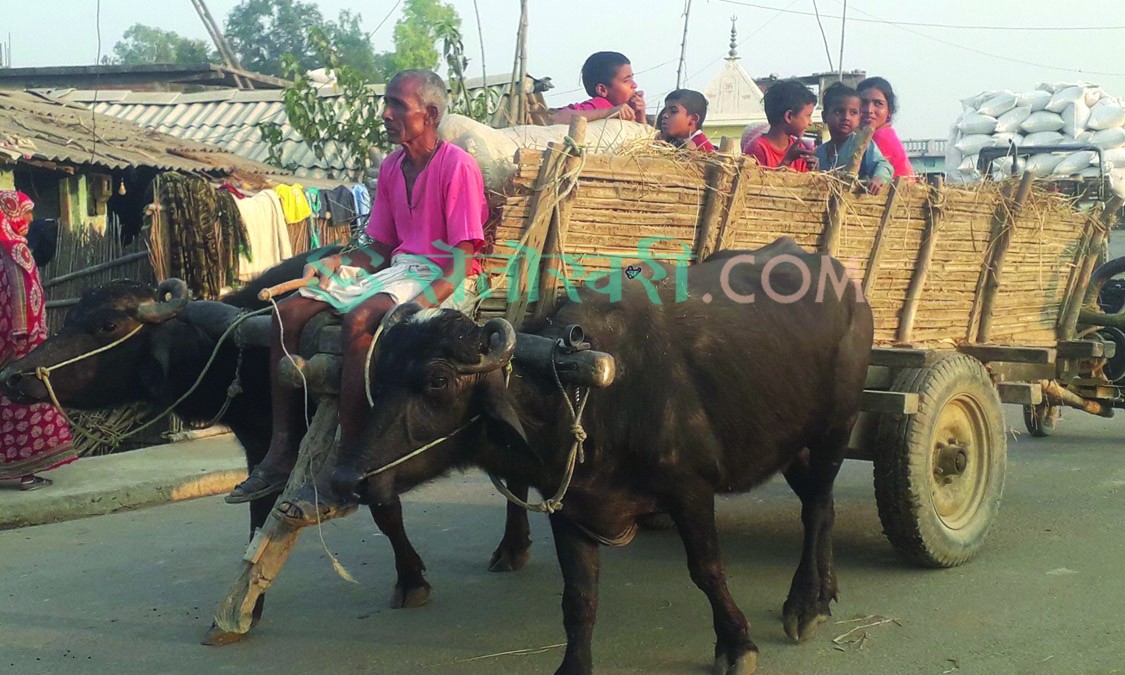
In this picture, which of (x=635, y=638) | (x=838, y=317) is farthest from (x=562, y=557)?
(x=838, y=317)

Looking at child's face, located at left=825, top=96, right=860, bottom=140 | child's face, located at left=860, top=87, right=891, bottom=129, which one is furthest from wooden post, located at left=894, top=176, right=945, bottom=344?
child's face, located at left=860, top=87, right=891, bottom=129

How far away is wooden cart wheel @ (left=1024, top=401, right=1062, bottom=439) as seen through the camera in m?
8.93

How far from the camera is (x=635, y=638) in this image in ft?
14.6

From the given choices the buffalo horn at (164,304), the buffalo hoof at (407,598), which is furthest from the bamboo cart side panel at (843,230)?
the buffalo horn at (164,304)

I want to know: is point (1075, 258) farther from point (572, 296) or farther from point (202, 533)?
point (202, 533)

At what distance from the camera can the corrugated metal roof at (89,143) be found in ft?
31.5

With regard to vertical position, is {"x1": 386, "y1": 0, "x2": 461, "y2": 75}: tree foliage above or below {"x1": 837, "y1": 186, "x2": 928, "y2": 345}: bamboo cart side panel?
above

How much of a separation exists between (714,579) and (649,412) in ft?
2.19

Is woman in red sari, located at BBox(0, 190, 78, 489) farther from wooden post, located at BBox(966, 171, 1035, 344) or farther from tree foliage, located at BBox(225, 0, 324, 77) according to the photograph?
tree foliage, located at BBox(225, 0, 324, 77)

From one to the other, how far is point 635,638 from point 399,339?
1.63m

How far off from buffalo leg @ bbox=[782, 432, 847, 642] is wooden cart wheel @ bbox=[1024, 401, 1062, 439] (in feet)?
15.2

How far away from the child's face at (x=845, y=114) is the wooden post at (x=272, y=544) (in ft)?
12.7

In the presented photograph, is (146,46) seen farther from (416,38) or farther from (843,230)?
(843,230)

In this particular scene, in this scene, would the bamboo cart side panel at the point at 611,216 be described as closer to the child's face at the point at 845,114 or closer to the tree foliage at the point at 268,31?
the child's face at the point at 845,114
